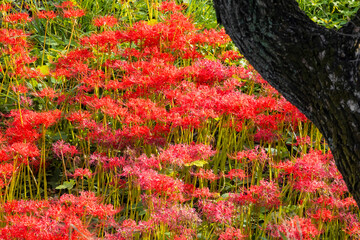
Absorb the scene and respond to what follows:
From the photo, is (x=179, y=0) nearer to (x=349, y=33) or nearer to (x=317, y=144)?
(x=317, y=144)

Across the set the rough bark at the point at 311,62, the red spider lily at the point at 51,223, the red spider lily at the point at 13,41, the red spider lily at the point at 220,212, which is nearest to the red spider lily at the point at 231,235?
the red spider lily at the point at 220,212

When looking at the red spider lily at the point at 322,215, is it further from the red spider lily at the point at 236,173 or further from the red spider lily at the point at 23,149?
the red spider lily at the point at 23,149

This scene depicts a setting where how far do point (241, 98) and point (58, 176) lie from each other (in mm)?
1601

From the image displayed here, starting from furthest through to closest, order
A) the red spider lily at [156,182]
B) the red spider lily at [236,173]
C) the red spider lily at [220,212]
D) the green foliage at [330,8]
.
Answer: the green foliage at [330,8] → the red spider lily at [236,173] → the red spider lily at [220,212] → the red spider lily at [156,182]

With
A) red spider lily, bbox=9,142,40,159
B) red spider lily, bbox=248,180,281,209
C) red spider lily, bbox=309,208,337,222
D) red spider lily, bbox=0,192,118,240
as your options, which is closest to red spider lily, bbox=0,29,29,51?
red spider lily, bbox=9,142,40,159

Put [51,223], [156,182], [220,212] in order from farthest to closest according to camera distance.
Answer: [220,212], [156,182], [51,223]

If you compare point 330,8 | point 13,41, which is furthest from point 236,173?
point 330,8

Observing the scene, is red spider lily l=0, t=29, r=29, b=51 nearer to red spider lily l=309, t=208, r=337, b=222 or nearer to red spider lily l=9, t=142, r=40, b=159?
red spider lily l=9, t=142, r=40, b=159

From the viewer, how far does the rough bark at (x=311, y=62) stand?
1.82 metres

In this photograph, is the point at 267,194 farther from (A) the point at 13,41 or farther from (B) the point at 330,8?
(B) the point at 330,8

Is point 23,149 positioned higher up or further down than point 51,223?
higher up

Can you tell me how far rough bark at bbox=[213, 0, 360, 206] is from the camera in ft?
5.98

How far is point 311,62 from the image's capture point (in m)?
1.88

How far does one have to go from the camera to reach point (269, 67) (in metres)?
2.00
